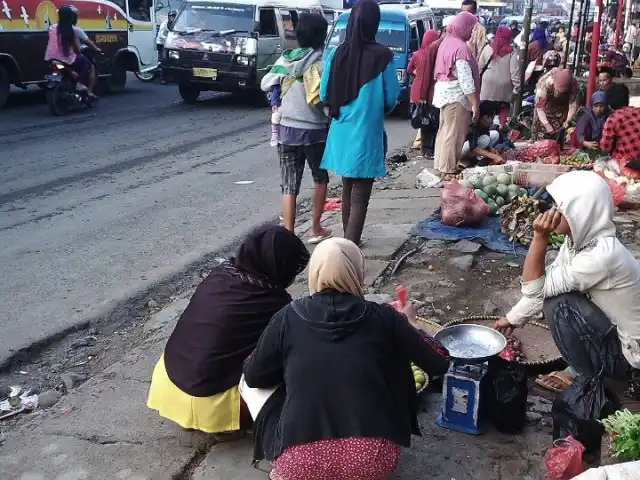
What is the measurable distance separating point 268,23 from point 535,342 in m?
12.3

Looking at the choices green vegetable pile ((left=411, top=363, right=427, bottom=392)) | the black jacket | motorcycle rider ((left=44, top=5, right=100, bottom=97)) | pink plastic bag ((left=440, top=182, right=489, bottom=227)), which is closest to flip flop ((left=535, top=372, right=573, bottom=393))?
green vegetable pile ((left=411, top=363, right=427, bottom=392))

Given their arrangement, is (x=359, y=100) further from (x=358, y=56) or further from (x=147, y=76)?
(x=147, y=76)

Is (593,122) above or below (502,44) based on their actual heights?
below

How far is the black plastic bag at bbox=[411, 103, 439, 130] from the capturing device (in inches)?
356

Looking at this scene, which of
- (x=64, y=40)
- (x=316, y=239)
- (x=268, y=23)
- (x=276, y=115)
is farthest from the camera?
(x=268, y=23)

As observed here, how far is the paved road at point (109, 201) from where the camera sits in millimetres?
5230

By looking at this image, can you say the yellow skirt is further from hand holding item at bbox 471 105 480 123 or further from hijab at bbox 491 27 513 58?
hijab at bbox 491 27 513 58

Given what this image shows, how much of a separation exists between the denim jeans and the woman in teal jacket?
2.24 m

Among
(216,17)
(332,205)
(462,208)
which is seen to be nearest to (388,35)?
(216,17)

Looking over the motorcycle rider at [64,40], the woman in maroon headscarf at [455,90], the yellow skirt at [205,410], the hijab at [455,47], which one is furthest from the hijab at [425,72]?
the motorcycle rider at [64,40]

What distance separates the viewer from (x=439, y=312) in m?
4.69

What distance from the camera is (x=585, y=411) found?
118 inches

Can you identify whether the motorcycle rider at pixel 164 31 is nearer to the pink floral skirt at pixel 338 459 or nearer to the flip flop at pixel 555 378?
the flip flop at pixel 555 378

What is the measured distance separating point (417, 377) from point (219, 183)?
5366 millimetres
